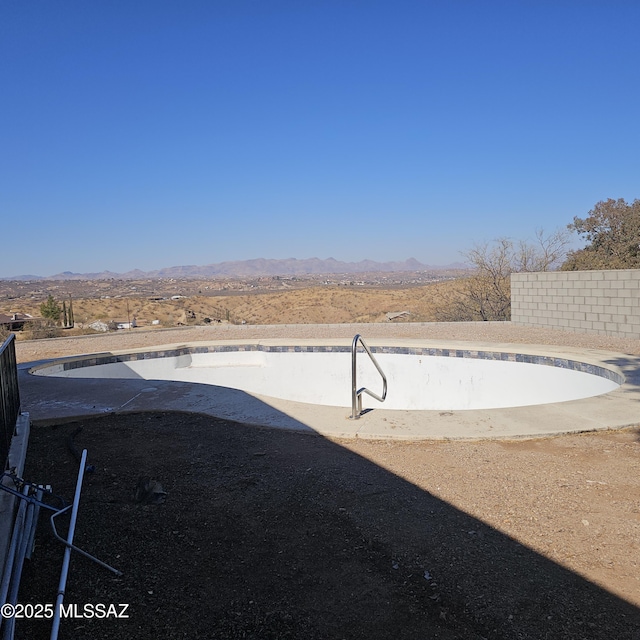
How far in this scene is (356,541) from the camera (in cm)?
298

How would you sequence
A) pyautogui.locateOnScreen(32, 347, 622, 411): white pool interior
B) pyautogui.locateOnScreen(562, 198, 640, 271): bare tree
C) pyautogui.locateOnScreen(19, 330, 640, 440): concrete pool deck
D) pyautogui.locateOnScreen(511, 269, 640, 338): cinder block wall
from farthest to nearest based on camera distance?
1. pyautogui.locateOnScreen(562, 198, 640, 271): bare tree
2. pyautogui.locateOnScreen(511, 269, 640, 338): cinder block wall
3. pyautogui.locateOnScreen(32, 347, 622, 411): white pool interior
4. pyautogui.locateOnScreen(19, 330, 640, 440): concrete pool deck

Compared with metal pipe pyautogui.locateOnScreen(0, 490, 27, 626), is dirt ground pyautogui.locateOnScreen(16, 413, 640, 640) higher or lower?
lower

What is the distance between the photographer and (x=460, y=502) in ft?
11.3

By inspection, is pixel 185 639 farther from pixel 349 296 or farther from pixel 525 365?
pixel 349 296

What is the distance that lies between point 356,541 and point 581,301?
10.7m

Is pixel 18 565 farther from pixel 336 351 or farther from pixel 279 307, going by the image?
pixel 279 307

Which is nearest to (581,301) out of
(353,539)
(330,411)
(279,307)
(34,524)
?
(330,411)

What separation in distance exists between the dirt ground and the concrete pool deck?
261 millimetres

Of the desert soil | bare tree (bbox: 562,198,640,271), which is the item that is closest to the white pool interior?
the desert soil

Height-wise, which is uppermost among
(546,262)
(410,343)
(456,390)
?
(546,262)

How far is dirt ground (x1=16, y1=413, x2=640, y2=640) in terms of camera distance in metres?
2.32

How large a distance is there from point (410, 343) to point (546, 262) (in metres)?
13.0

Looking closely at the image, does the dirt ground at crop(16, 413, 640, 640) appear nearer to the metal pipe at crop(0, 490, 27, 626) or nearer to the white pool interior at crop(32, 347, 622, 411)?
the metal pipe at crop(0, 490, 27, 626)

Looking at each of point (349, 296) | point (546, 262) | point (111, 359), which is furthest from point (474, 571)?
point (349, 296)
